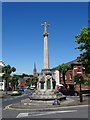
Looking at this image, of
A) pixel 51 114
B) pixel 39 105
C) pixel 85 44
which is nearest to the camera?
pixel 51 114

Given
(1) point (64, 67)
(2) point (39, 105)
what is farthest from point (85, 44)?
(1) point (64, 67)

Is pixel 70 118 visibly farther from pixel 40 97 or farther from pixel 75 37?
pixel 75 37

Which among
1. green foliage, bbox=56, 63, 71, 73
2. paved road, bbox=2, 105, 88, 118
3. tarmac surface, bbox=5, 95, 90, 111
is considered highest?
green foliage, bbox=56, 63, 71, 73

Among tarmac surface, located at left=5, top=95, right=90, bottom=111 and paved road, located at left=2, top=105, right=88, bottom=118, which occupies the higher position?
tarmac surface, located at left=5, top=95, right=90, bottom=111

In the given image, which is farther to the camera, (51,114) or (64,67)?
(64,67)

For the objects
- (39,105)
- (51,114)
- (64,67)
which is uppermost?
(64,67)

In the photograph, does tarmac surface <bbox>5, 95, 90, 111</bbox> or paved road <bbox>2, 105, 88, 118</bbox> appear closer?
paved road <bbox>2, 105, 88, 118</bbox>

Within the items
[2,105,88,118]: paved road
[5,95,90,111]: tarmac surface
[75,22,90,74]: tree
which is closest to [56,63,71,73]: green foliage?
[75,22,90,74]: tree

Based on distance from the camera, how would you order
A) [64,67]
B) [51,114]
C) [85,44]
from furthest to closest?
1. [64,67]
2. [85,44]
3. [51,114]

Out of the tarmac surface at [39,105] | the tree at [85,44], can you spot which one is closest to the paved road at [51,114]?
the tarmac surface at [39,105]

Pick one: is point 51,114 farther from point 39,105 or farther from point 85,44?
point 85,44

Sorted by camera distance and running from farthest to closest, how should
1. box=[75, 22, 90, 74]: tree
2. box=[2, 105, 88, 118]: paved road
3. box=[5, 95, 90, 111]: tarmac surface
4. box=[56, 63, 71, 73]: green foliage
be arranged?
box=[56, 63, 71, 73]: green foliage
box=[75, 22, 90, 74]: tree
box=[5, 95, 90, 111]: tarmac surface
box=[2, 105, 88, 118]: paved road

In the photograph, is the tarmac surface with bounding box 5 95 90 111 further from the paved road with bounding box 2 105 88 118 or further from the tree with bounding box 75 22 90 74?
the tree with bounding box 75 22 90 74

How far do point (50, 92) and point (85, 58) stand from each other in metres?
10.8
